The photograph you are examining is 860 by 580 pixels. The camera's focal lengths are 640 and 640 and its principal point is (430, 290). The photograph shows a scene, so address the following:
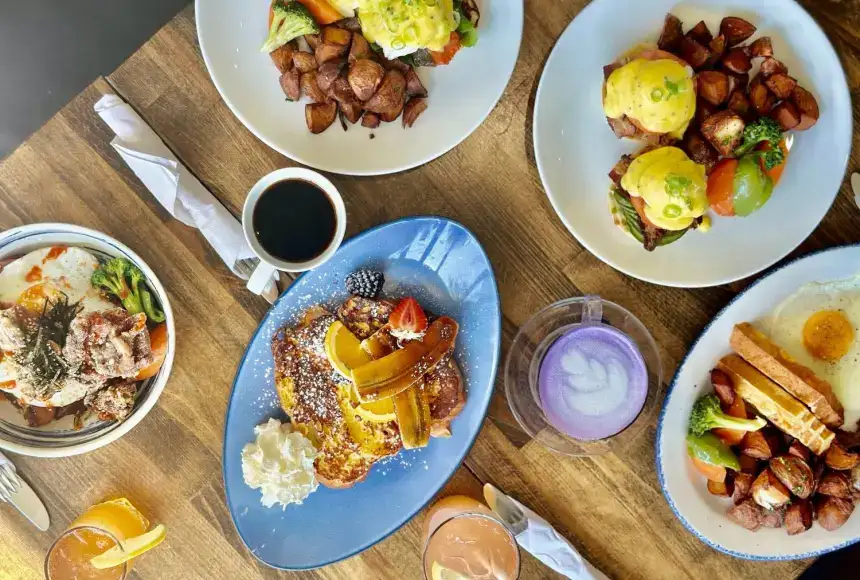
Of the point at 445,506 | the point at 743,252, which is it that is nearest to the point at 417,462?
the point at 445,506

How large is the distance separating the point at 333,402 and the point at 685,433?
2.88ft

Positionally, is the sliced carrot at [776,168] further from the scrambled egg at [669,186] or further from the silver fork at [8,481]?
the silver fork at [8,481]

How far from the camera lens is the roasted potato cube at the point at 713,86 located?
1.45 metres

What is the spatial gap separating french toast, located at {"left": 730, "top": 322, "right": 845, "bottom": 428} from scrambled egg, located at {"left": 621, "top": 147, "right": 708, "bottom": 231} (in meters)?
0.32

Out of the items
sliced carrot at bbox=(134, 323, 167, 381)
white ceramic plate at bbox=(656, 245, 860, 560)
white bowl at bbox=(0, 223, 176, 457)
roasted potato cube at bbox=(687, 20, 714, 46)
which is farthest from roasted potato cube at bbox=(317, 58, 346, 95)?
white ceramic plate at bbox=(656, 245, 860, 560)

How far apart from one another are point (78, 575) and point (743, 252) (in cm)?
182

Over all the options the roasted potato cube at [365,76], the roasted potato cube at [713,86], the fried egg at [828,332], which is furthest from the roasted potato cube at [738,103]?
the roasted potato cube at [365,76]

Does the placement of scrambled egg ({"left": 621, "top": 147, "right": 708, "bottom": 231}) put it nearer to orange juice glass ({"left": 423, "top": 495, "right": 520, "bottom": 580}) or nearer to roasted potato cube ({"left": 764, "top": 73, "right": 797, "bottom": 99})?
roasted potato cube ({"left": 764, "top": 73, "right": 797, "bottom": 99})

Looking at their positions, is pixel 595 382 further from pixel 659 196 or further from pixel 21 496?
pixel 21 496

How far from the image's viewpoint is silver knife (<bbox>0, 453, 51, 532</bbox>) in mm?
1647

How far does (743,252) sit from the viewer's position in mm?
1530

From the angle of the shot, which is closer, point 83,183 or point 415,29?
point 415,29

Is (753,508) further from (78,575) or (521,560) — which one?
(78,575)

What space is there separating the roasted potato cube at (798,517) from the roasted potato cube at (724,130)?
2.89ft
